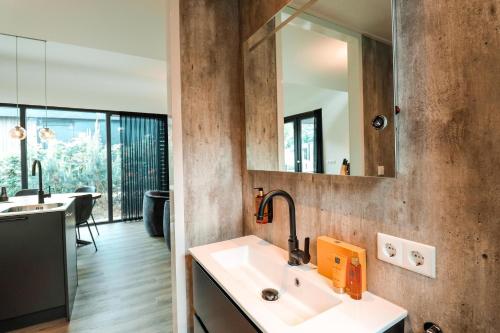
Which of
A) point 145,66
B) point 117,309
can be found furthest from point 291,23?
point 145,66

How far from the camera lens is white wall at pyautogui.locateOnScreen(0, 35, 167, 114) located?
320cm

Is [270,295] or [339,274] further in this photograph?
[270,295]

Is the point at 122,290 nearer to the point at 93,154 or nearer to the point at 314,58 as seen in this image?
the point at 314,58

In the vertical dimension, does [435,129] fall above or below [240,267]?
above

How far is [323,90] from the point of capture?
115 centimetres

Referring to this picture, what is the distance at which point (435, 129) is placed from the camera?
0.76 metres

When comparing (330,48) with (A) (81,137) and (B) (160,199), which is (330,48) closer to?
(B) (160,199)

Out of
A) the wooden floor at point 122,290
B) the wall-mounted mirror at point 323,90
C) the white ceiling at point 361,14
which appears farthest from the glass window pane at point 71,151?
the white ceiling at point 361,14

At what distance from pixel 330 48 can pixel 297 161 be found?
1.80 feet

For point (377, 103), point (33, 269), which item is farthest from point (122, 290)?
point (377, 103)

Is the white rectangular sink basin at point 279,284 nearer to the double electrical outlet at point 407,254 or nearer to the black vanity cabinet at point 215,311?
the black vanity cabinet at point 215,311

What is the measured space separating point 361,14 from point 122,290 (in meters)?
3.05

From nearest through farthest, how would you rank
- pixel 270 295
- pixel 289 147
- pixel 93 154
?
pixel 270 295
pixel 289 147
pixel 93 154

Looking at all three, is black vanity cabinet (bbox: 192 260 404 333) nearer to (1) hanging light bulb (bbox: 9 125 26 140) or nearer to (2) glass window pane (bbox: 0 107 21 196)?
(1) hanging light bulb (bbox: 9 125 26 140)
